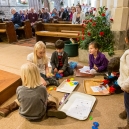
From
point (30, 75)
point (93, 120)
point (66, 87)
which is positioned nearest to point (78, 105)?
point (93, 120)

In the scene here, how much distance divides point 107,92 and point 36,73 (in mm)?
1026

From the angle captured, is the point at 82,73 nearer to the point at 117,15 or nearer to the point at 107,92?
the point at 107,92

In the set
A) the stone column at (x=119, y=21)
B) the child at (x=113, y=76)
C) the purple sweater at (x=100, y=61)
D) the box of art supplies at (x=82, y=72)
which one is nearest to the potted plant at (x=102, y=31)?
the stone column at (x=119, y=21)

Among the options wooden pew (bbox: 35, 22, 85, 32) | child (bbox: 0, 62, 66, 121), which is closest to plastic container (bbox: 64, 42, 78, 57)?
wooden pew (bbox: 35, 22, 85, 32)

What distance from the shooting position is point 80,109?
60.9 inches

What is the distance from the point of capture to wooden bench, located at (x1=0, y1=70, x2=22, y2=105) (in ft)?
5.76

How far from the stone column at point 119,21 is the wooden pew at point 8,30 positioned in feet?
12.1

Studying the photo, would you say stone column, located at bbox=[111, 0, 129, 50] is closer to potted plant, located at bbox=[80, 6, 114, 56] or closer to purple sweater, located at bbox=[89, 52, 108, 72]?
potted plant, located at bbox=[80, 6, 114, 56]

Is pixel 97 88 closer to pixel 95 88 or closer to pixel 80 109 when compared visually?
pixel 95 88

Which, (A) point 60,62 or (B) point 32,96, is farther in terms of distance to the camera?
(A) point 60,62

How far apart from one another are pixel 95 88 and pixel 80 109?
0.49 m

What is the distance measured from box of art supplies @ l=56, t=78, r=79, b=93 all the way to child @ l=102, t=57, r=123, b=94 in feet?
1.44

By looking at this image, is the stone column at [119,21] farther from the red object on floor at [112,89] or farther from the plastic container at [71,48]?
the red object on floor at [112,89]

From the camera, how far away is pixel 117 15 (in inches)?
102
